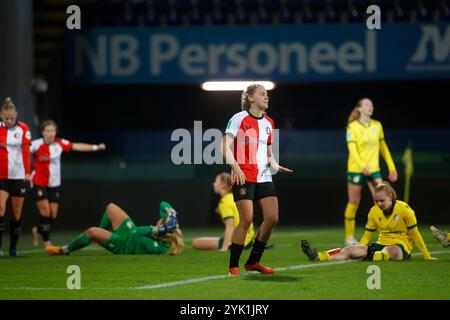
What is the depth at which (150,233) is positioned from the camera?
11.8 meters

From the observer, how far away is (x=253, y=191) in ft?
28.8

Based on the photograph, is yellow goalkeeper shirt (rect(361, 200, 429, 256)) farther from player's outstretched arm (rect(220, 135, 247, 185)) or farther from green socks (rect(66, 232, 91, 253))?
green socks (rect(66, 232, 91, 253))

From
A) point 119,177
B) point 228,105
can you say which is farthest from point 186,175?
point 228,105

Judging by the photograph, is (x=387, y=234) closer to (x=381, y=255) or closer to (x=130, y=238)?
(x=381, y=255)

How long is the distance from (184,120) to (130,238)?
1145cm

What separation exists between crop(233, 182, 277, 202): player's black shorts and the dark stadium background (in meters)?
8.14

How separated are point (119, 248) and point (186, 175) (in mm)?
6301

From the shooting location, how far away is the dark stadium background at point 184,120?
1702 cm

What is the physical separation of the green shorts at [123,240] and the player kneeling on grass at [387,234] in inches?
94.9

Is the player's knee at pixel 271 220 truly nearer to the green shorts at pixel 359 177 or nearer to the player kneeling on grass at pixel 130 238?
the player kneeling on grass at pixel 130 238

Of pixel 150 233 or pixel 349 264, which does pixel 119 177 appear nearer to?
pixel 150 233

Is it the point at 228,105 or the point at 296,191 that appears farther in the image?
the point at 228,105

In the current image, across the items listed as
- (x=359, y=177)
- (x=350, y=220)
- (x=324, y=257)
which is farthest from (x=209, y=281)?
(x=359, y=177)

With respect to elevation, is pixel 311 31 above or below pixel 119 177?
above
